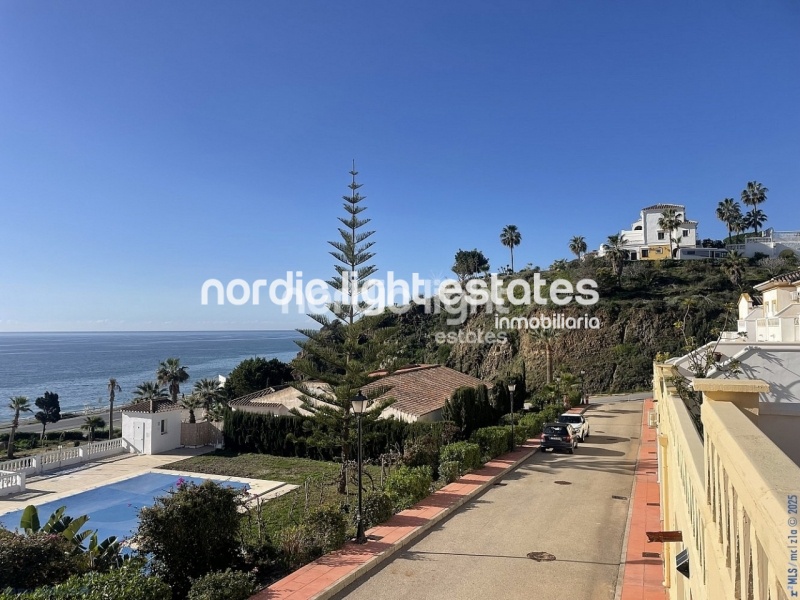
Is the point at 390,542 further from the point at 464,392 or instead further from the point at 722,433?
the point at 464,392

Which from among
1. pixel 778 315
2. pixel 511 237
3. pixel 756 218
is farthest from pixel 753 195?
pixel 778 315

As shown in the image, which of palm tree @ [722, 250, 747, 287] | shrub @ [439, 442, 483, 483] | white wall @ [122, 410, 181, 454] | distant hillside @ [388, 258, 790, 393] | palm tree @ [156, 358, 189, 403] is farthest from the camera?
palm tree @ [722, 250, 747, 287]

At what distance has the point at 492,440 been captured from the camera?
51.8 feet

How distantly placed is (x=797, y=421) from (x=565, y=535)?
4.29 metres

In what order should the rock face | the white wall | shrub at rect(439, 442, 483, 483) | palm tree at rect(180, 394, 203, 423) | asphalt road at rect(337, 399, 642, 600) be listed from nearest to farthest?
asphalt road at rect(337, 399, 642, 600) < shrub at rect(439, 442, 483, 483) < the white wall < palm tree at rect(180, 394, 203, 423) < the rock face

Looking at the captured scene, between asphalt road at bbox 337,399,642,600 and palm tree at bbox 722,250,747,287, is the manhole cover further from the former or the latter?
palm tree at bbox 722,250,747,287

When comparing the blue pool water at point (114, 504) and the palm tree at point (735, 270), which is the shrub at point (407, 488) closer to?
the blue pool water at point (114, 504)

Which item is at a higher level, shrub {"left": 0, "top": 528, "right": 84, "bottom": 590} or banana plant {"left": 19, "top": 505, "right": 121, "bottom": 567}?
shrub {"left": 0, "top": 528, "right": 84, "bottom": 590}

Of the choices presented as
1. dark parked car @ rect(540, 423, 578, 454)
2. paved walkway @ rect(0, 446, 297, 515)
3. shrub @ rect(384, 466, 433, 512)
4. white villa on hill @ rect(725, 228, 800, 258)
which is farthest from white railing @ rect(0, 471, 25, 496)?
white villa on hill @ rect(725, 228, 800, 258)

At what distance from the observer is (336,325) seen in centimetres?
1625

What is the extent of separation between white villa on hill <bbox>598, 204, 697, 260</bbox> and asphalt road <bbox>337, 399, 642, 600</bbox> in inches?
2019

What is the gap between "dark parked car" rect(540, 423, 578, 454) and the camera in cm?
1728

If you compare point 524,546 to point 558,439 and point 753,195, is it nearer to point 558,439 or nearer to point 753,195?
point 558,439

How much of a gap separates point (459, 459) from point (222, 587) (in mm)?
8212
